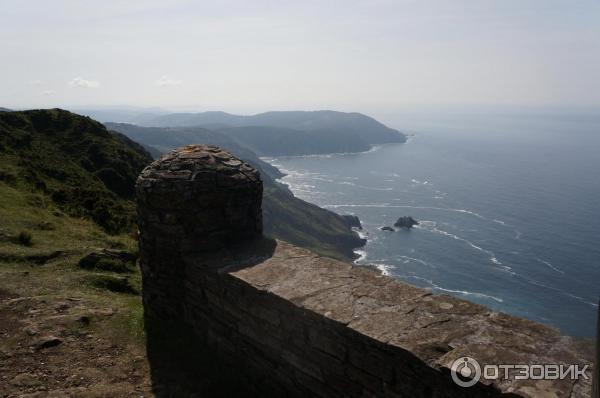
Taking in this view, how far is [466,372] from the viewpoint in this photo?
414 cm

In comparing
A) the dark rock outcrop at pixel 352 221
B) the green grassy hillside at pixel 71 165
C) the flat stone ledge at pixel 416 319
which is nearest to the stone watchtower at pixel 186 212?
the flat stone ledge at pixel 416 319

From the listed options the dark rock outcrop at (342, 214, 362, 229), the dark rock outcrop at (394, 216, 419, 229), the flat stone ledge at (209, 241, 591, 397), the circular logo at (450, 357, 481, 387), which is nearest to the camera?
the circular logo at (450, 357, 481, 387)

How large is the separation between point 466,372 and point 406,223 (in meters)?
112

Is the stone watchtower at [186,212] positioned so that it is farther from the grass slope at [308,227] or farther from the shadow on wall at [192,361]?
the grass slope at [308,227]

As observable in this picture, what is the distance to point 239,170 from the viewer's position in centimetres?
818

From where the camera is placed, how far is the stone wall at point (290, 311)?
452 centimetres

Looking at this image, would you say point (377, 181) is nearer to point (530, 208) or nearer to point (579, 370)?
point (530, 208)

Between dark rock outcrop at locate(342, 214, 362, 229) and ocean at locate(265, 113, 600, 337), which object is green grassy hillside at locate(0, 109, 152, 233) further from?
dark rock outcrop at locate(342, 214, 362, 229)

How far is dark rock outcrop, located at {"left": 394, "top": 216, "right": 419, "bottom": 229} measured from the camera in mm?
112812

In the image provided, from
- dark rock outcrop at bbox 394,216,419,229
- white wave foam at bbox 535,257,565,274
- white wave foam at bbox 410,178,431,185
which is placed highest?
white wave foam at bbox 410,178,431,185

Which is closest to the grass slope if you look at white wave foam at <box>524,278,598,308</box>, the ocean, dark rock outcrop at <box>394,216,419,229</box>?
the ocean

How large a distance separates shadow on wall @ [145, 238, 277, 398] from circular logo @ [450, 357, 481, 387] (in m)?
3.12

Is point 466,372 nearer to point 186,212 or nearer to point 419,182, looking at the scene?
point 186,212

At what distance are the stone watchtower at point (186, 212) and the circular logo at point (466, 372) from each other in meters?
4.78
